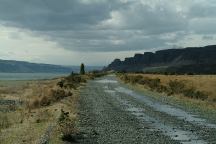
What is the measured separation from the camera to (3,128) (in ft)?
82.4

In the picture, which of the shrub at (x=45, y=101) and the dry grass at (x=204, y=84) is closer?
the shrub at (x=45, y=101)

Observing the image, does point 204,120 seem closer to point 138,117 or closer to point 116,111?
point 138,117

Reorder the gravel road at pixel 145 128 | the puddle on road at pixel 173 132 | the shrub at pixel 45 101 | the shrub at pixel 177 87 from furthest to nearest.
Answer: the shrub at pixel 177 87 → the shrub at pixel 45 101 → the gravel road at pixel 145 128 → the puddle on road at pixel 173 132

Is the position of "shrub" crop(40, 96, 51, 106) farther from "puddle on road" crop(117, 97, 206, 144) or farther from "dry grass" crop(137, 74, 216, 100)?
"dry grass" crop(137, 74, 216, 100)

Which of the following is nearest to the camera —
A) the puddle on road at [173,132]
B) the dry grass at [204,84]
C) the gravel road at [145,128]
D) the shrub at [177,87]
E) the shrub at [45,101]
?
the puddle on road at [173,132]

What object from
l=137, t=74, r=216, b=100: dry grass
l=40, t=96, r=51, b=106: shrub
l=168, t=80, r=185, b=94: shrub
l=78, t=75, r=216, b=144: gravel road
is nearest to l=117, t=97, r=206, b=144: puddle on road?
l=78, t=75, r=216, b=144: gravel road

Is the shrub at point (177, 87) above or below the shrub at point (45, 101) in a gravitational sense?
below

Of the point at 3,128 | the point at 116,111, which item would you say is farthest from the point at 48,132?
the point at 116,111

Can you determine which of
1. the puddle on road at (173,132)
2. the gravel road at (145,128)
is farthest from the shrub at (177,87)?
the puddle on road at (173,132)

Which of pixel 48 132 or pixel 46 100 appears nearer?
pixel 48 132

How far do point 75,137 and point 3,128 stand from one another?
6681 mm

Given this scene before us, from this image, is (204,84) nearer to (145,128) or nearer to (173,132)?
(145,128)

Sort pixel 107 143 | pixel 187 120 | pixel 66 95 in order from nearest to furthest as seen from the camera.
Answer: pixel 107 143, pixel 187 120, pixel 66 95

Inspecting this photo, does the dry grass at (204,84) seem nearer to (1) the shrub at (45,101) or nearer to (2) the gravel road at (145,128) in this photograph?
(1) the shrub at (45,101)
